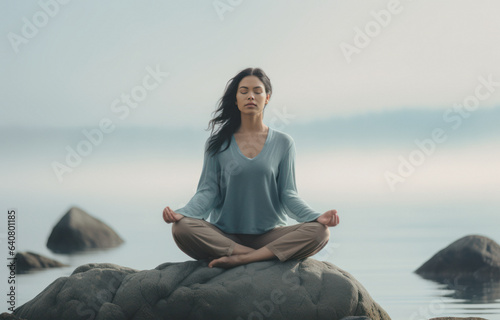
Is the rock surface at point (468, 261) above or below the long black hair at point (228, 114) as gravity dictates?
below

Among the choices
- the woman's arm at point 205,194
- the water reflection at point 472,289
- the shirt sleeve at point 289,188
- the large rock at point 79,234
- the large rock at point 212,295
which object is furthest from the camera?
the large rock at point 79,234

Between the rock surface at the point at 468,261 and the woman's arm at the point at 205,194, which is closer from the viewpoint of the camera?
the woman's arm at the point at 205,194

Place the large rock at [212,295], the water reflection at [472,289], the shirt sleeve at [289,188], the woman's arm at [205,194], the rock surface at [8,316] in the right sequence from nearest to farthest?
the large rock at [212,295], the rock surface at [8,316], the woman's arm at [205,194], the shirt sleeve at [289,188], the water reflection at [472,289]

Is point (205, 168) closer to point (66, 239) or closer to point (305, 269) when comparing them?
point (305, 269)

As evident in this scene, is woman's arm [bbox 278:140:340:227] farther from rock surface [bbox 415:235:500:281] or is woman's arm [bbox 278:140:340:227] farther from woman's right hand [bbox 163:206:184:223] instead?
rock surface [bbox 415:235:500:281]

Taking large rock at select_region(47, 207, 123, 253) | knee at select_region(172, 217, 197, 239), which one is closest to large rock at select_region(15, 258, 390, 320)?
knee at select_region(172, 217, 197, 239)

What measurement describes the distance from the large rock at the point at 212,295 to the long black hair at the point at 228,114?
1.16 m

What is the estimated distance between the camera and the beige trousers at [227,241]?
5.40 meters

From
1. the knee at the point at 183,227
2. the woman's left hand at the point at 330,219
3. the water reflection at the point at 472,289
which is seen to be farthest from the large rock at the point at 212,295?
the water reflection at the point at 472,289

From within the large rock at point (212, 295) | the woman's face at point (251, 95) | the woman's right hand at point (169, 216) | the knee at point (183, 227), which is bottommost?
the large rock at point (212, 295)

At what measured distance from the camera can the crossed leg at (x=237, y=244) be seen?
5402 mm

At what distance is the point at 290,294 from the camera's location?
5172 millimetres

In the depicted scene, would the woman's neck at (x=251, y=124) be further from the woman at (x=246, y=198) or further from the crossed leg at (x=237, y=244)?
the crossed leg at (x=237, y=244)

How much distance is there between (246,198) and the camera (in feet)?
18.8
